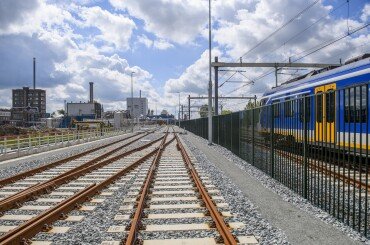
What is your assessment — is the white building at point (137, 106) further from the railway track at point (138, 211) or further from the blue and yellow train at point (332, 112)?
the railway track at point (138, 211)

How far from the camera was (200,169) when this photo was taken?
15.7 meters

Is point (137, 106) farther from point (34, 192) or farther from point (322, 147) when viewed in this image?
point (322, 147)

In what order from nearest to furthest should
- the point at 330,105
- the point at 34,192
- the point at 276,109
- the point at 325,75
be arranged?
the point at 330,105 → the point at 34,192 → the point at 276,109 → the point at 325,75

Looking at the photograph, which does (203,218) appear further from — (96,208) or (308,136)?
(308,136)

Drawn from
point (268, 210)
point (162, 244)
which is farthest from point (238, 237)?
point (268, 210)

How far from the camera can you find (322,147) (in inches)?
340

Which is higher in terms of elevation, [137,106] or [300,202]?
[137,106]

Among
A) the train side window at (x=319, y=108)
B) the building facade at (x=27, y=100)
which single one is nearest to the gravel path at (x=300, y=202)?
the train side window at (x=319, y=108)

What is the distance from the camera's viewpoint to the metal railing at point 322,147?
714 cm

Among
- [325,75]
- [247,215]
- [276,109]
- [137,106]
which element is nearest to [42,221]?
[247,215]

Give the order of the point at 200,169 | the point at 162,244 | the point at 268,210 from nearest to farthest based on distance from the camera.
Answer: the point at 162,244
the point at 268,210
the point at 200,169

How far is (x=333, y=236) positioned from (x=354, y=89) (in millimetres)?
2465

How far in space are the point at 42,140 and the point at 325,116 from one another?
68.6ft

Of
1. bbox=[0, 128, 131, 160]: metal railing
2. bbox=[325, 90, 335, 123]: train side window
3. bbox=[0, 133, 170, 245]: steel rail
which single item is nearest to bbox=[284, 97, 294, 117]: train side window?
bbox=[325, 90, 335, 123]: train side window
